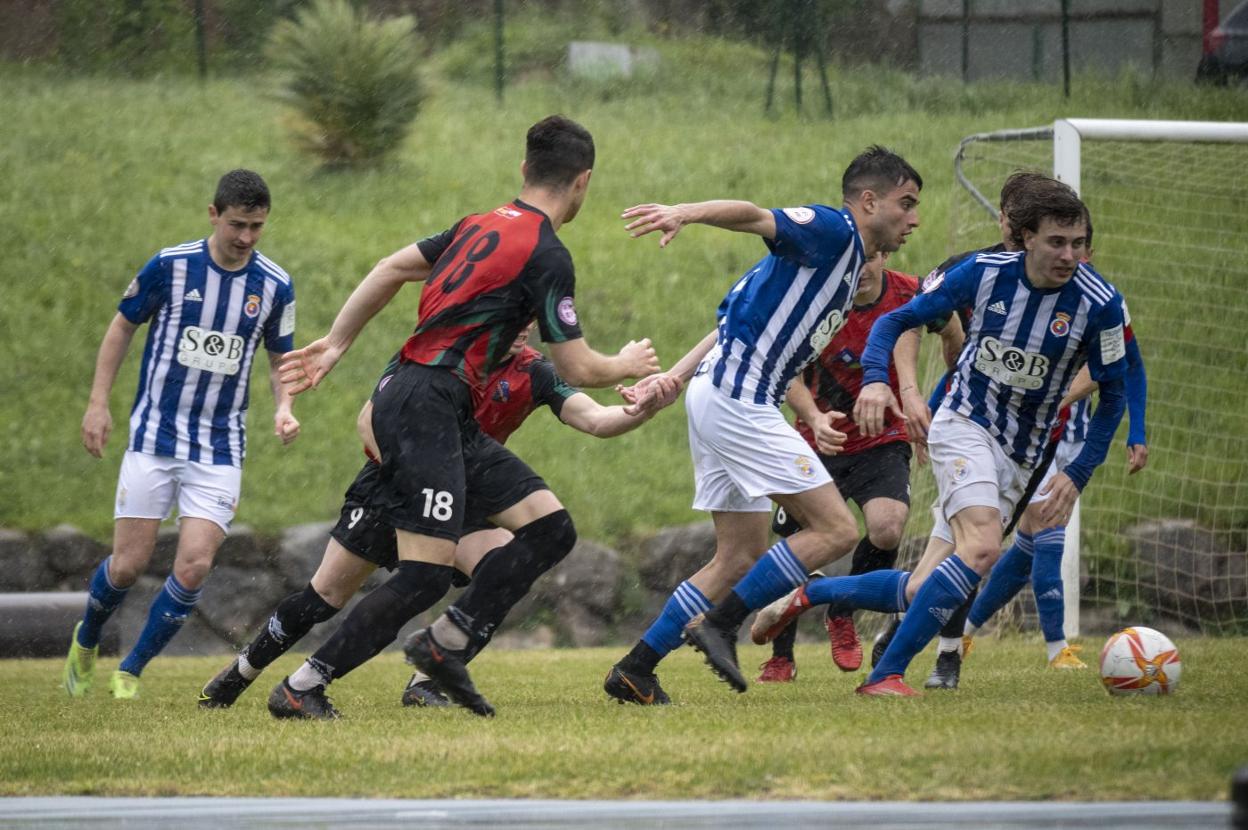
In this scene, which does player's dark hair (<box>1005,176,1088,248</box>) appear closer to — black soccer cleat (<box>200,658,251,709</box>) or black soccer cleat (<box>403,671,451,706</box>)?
black soccer cleat (<box>403,671,451,706</box>)

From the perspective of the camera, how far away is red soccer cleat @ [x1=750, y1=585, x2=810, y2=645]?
6.88 meters

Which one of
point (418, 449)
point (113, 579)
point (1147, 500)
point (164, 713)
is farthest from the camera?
point (1147, 500)

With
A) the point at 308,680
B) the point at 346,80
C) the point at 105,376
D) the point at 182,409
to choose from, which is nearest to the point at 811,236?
the point at 308,680

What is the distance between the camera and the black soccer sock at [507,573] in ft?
17.8

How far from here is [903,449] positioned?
750cm

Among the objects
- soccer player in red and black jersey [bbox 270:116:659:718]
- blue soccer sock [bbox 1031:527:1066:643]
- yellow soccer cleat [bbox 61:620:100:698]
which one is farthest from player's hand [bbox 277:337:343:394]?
blue soccer sock [bbox 1031:527:1066:643]

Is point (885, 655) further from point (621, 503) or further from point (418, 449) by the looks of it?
point (621, 503)

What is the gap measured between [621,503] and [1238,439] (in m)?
4.46

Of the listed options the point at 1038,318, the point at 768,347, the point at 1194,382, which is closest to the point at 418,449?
the point at 768,347

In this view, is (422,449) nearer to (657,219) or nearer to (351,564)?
(351,564)

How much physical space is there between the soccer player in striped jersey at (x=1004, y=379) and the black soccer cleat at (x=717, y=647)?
54cm

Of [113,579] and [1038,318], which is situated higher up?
[1038,318]

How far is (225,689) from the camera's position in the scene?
6.00 m

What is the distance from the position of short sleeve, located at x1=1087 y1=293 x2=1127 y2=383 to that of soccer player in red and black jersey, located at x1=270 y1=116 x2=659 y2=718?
5.54 ft
